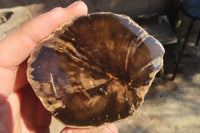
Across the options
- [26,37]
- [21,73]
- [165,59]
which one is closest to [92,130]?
[21,73]

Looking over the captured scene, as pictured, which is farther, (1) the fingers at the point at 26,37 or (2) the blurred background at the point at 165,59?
(2) the blurred background at the point at 165,59

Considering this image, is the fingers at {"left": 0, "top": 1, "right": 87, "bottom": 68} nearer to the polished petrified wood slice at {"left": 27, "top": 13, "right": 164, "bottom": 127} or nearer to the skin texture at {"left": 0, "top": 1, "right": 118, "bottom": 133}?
the skin texture at {"left": 0, "top": 1, "right": 118, "bottom": 133}

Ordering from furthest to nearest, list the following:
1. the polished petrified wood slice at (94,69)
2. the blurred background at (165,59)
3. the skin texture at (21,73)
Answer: the blurred background at (165,59)
the skin texture at (21,73)
the polished petrified wood slice at (94,69)

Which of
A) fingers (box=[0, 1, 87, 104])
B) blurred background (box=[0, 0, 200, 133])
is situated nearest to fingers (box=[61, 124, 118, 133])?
fingers (box=[0, 1, 87, 104])

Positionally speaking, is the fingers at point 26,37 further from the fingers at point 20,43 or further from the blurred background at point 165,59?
the blurred background at point 165,59

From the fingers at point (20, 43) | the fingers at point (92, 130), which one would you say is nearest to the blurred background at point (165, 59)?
the fingers at point (92, 130)

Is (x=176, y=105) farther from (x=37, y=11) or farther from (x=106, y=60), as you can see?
(x=37, y=11)

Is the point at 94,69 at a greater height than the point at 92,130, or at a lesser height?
greater

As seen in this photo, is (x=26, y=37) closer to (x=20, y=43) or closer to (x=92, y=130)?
(x=20, y=43)

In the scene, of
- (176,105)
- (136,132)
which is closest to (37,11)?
(136,132)
